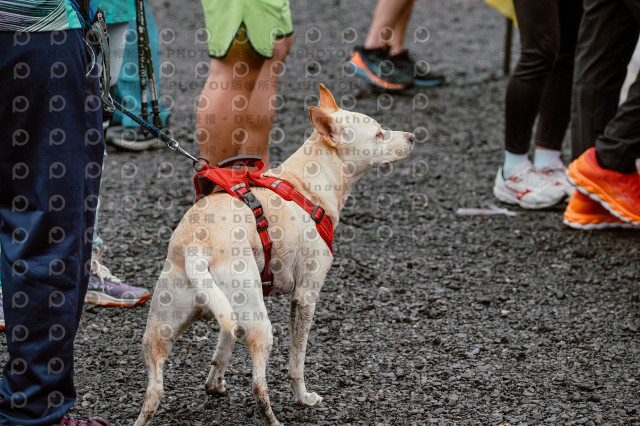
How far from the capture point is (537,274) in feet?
14.1

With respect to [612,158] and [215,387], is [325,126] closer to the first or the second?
[215,387]

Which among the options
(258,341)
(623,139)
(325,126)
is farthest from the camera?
(623,139)

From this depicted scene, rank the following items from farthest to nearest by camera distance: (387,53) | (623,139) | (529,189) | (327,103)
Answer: (387,53), (529,189), (623,139), (327,103)

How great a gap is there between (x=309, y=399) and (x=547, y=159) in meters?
2.89

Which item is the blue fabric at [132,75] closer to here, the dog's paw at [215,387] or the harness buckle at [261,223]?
the dog's paw at [215,387]

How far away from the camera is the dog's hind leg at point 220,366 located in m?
2.98

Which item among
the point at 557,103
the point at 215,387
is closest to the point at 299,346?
the point at 215,387

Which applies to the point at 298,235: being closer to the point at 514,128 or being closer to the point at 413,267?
the point at 413,267

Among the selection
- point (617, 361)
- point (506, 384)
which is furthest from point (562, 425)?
point (617, 361)

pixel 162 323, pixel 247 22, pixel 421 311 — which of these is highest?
pixel 247 22

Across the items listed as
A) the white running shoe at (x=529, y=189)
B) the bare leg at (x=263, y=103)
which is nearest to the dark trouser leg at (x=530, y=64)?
the white running shoe at (x=529, y=189)

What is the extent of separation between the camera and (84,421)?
275 centimetres

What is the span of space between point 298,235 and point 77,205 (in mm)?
719

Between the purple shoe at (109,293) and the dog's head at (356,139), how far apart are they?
4.16ft
